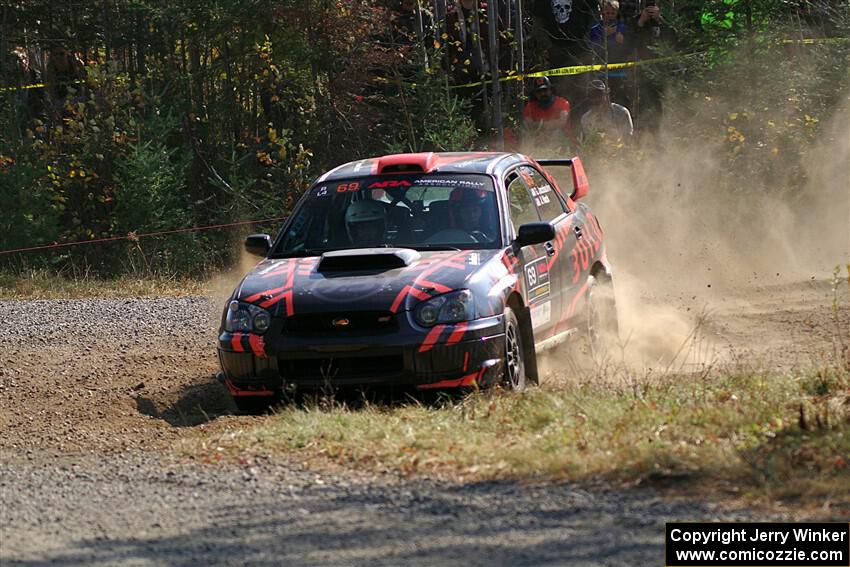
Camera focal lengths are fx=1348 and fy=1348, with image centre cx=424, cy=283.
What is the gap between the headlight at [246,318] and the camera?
27.9 feet

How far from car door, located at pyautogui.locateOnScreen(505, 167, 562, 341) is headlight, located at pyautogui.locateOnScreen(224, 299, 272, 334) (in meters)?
1.82

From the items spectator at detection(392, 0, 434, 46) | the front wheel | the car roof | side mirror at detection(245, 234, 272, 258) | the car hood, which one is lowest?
the front wheel

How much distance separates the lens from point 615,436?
678cm

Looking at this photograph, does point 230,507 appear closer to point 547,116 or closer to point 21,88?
point 547,116

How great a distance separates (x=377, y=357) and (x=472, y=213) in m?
1.63

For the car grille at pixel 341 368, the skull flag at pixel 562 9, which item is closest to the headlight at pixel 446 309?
the car grille at pixel 341 368

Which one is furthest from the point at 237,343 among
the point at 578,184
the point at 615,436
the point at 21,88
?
the point at 21,88

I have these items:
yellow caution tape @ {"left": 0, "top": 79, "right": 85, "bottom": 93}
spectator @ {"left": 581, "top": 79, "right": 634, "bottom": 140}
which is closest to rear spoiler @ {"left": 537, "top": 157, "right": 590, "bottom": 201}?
spectator @ {"left": 581, "top": 79, "right": 634, "bottom": 140}

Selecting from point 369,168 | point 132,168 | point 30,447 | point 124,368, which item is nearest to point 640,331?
point 369,168

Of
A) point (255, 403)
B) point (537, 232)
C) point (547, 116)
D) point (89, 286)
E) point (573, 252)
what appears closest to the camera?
point (255, 403)

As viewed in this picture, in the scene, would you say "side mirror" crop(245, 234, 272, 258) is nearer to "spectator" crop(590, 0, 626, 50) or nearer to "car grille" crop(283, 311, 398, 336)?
"car grille" crop(283, 311, 398, 336)

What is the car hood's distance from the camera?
27.4 feet

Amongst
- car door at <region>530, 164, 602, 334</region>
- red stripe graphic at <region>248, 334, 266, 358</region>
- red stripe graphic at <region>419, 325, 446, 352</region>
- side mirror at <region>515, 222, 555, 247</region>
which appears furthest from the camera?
car door at <region>530, 164, 602, 334</region>

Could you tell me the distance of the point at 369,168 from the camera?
1011 centimetres
